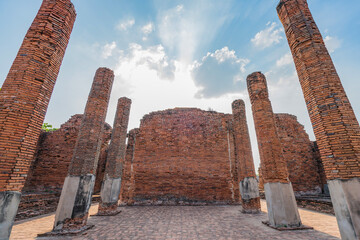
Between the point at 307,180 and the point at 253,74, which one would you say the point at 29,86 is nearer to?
the point at 253,74

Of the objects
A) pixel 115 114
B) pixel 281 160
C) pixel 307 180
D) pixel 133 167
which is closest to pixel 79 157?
pixel 115 114

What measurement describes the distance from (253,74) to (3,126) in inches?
350

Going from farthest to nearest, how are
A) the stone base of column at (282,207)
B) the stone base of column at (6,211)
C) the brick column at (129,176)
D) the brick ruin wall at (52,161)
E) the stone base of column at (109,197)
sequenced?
the brick ruin wall at (52,161) → the brick column at (129,176) → the stone base of column at (109,197) → the stone base of column at (282,207) → the stone base of column at (6,211)

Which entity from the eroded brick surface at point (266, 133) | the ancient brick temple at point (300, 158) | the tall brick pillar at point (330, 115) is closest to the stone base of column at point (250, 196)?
the eroded brick surface at point (266, 133)

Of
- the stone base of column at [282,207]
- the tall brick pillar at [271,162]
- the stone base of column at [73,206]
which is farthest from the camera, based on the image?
the tall brick pillar at [271,162]

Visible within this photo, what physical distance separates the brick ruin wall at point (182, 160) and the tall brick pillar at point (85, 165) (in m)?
5.98

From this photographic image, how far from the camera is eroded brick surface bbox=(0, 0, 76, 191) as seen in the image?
3.45 m

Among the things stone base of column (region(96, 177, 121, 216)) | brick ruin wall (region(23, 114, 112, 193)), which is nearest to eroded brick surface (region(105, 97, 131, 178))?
stone base of column (region(96, 177, 121, 216))

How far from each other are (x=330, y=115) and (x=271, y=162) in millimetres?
2849

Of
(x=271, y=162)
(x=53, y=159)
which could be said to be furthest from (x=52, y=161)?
(x=271, y=162)

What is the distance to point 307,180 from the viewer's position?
1236 cm

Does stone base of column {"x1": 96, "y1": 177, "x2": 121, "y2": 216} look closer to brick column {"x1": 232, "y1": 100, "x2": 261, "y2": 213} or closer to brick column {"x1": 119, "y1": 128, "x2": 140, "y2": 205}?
brick column {"x1": 119, "y1": 128, "x2": 140, "y2": 205}

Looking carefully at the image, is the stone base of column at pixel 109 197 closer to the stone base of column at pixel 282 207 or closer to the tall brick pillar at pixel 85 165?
the tall brick pillar at pixel 85 165

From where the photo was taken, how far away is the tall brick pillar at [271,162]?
5.42 m
